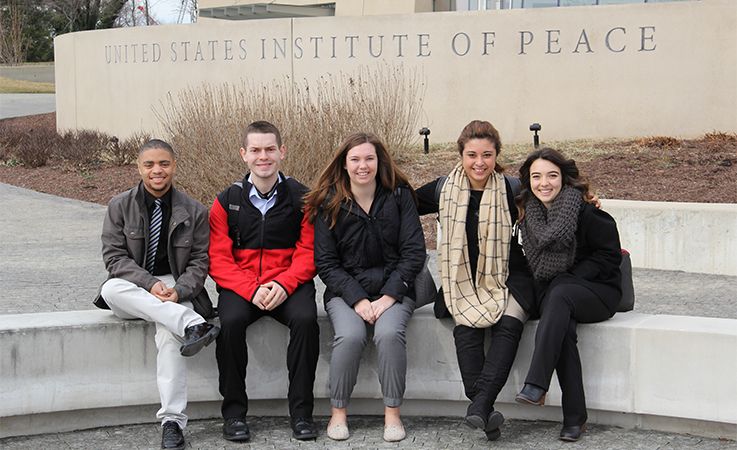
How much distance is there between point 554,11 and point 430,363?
1116 centimetres

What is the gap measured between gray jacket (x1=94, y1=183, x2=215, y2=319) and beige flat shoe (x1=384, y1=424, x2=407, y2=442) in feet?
3.56

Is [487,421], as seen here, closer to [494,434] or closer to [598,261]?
[494,434]

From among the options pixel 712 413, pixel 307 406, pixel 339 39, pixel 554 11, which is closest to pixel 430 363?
pixel 307 406

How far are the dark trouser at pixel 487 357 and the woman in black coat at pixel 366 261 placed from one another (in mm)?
280

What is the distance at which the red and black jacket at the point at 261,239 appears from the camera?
17.9ft

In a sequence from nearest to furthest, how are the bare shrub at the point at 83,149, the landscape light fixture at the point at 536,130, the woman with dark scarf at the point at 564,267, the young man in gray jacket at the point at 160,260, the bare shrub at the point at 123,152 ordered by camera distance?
the woman with dark scarf at the point at 564,267 → the young man in gray jacket at the point at 160,260 → the landscape light fixture at the point at 536,130 → the bare shrub at the point at 123,152 → the bare shrub at the point at 83,149

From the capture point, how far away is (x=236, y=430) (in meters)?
5.12

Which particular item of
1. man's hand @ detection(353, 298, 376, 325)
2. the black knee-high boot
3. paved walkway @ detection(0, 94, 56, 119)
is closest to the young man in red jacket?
man's hand @ detection(353, 298, 376, 325)

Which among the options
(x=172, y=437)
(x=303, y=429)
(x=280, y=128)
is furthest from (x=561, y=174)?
(x=280, y=128)

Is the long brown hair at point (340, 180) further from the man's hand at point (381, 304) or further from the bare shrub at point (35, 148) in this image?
the bare shrub at point (35, 148)

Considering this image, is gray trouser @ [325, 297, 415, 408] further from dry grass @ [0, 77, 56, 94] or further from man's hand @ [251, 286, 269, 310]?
dry grass @ [0, 77, 56, 94]

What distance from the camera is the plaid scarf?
527 cm

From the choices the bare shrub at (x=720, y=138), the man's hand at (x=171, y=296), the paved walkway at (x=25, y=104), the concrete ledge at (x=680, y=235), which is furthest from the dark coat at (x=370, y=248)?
the paved walkway at (x=25, y=104)

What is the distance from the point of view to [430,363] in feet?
17.7
